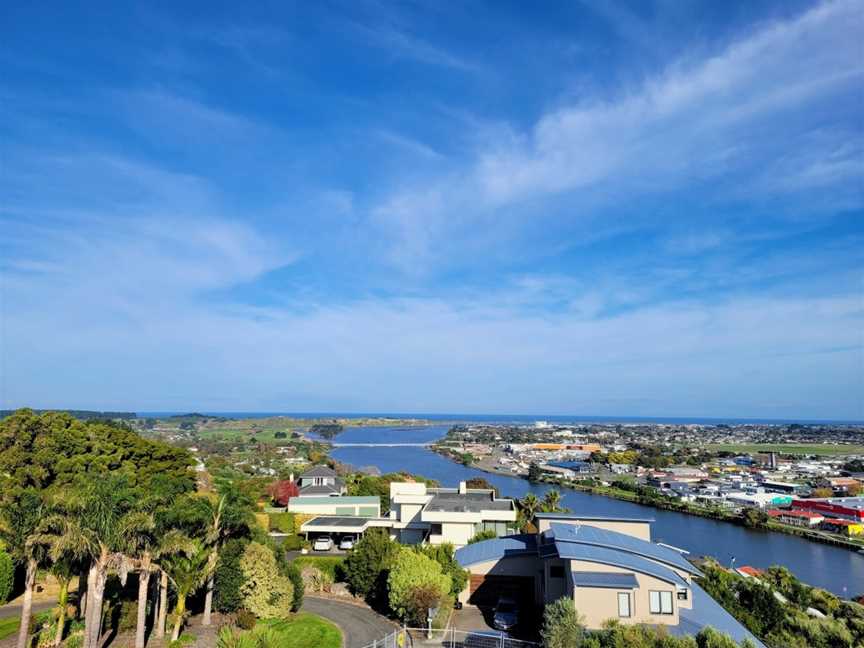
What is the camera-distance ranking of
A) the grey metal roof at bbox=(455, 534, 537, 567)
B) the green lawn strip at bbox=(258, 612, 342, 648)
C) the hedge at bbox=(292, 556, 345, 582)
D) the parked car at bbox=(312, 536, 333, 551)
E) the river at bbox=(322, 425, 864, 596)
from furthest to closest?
the river at bbox=(322, 425, 864, 596) → the parked car at bbox=(312, 536, 333, 551) → the hedge at bbox=(292, 556, 345, 582) → the grey metal roof at bbox=(455, 534, 537, 567) → the green lawn strip at bbox=(258, 612, 342, 648)

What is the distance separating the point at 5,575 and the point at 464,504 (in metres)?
21.2

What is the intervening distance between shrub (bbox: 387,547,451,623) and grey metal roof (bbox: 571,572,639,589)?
5.18 metres

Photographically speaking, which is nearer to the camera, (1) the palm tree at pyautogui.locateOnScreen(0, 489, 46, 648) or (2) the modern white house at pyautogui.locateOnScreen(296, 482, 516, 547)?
(1) the palm tree at pyautogui.locateOnScreen(0, 489, 46, 648)

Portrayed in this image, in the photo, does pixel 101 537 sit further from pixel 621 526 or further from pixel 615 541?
pixel 621 526

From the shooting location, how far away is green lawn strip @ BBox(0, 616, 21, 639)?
18250 mm

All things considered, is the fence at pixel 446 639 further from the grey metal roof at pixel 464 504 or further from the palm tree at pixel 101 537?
the grey metal roof at pixel 464 504

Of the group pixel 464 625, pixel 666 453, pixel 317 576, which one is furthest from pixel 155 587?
pixel 666 453

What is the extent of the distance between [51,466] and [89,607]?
18.5 m

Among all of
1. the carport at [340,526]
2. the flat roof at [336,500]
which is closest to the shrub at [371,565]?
the carport at [340,526]

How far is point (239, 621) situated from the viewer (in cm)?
1998

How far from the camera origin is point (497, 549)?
23969 mm

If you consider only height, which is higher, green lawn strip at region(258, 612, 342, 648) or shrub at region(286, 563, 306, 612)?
shrub at region(286, 563, 306, 612)

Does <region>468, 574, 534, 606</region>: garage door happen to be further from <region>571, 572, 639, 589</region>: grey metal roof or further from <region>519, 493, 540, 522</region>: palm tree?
<region>519, 493, 540, 522</region>: palm tree

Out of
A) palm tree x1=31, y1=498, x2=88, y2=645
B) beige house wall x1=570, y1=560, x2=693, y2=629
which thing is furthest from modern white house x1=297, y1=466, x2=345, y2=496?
beige house wall x1=570, y1=560, x2=693, y2=629
